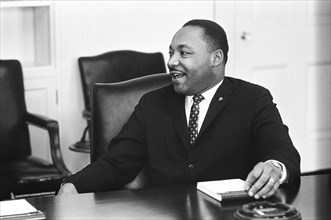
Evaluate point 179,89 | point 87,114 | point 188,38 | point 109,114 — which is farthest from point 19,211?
point 87,114

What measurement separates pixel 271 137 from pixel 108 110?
676mm

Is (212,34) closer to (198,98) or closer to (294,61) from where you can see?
(198,98)

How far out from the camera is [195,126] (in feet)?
11.0

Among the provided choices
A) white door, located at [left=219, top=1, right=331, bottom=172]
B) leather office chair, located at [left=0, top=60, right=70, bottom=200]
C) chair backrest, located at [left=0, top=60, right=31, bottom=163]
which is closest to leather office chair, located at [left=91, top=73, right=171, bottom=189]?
leather office chair, located at [left=0, top=60, right=70, bottom=200]

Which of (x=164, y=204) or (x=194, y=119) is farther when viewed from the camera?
(x=194, y=119)

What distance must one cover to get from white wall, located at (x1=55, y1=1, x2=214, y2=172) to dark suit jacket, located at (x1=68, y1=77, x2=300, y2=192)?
1.76 metres

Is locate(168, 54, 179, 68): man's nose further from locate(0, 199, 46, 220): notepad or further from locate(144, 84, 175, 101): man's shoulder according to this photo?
locate(0, 199, 46, 220): notepad

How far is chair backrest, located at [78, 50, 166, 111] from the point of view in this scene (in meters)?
4.99

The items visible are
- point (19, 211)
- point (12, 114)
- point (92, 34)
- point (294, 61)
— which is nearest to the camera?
point (19, 211)

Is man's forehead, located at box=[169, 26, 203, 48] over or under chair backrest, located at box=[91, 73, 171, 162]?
over

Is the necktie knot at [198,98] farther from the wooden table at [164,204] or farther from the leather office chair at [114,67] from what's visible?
the leather office chair at [114,67]

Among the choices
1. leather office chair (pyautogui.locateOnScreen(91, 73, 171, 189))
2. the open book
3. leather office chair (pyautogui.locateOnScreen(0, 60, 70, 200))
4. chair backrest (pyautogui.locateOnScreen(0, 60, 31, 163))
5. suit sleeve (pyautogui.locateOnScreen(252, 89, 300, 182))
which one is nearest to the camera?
the open book

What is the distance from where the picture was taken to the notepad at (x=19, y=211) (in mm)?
2582

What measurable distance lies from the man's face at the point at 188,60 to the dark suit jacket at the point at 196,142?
84 millimetres
